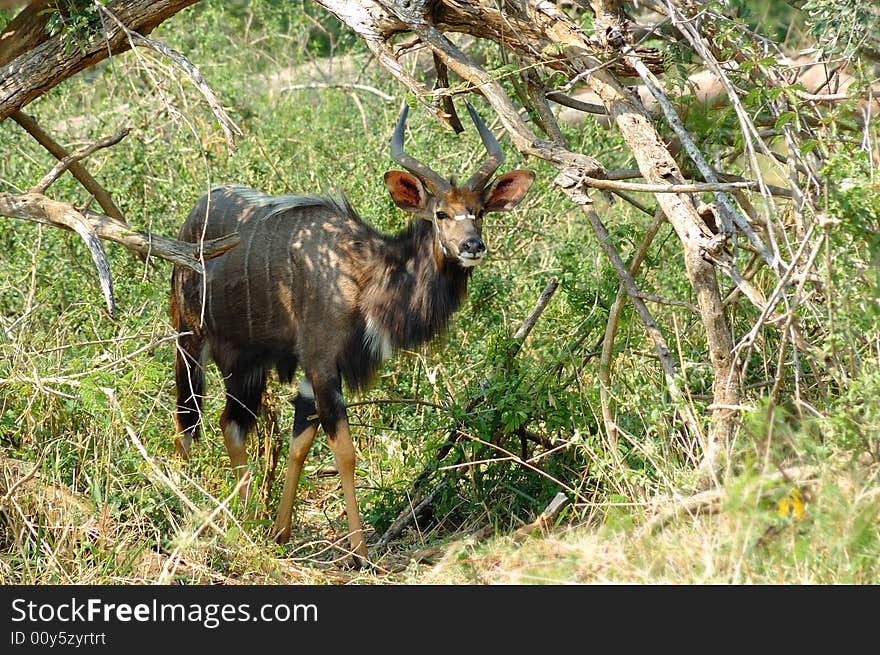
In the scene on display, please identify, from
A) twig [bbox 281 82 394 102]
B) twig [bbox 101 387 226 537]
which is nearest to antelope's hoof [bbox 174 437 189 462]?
twig [bbox 101 387 226 537]

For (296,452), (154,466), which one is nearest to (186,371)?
(296,452)

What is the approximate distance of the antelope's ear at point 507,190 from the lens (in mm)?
5621

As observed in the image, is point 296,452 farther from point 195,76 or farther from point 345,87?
point 345,87

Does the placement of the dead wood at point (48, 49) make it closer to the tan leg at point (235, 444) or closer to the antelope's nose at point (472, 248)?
the antelope's nose at point (472, 248)

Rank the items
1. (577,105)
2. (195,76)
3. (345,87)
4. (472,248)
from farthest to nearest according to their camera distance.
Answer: (345,87) < (577,105) < (472,248) < (195,76)

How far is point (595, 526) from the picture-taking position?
4.78 meters

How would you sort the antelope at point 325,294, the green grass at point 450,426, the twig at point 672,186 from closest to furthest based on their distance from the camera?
the green grass at point 450,426 → the twig at point 672,186 → the antelope at point 325,294

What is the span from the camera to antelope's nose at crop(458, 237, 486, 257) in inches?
207

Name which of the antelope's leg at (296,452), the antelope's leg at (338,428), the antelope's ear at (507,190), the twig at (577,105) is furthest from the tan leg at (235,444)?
the twig at (577,105)

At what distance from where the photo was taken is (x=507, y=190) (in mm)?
5711

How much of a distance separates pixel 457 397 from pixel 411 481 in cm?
49

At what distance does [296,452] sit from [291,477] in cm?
13
